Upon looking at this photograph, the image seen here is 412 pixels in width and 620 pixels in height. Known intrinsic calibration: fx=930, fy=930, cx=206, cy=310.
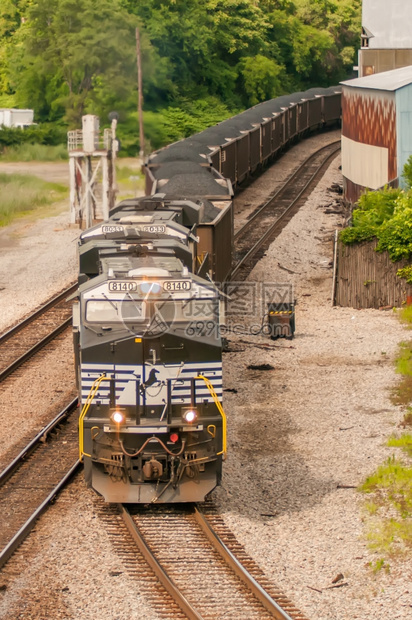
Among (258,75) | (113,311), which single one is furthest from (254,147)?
(258,75)

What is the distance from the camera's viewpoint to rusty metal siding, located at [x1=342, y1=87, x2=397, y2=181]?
33562mm

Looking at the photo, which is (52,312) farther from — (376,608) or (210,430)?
(376,608)

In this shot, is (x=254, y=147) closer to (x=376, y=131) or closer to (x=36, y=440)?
(x=376, y=131)

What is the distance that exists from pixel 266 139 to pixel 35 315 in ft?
91.2

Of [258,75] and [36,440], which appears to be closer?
[36,440]

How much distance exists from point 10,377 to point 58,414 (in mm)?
3573

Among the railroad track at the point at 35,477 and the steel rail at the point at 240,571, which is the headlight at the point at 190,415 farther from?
the railroad track at the point at 35,477

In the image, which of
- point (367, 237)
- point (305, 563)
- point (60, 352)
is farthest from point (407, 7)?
point (305, 563)

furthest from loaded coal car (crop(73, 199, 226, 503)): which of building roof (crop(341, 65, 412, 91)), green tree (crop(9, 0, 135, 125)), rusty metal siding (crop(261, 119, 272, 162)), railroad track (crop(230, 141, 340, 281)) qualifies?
green tree (crop(9, 0, 135, 125))

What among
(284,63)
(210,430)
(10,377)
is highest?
(284,63)

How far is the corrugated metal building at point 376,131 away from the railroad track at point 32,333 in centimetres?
1293

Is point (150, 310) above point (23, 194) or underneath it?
above

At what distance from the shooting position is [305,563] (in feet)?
40.8

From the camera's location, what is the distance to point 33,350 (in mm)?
23672
